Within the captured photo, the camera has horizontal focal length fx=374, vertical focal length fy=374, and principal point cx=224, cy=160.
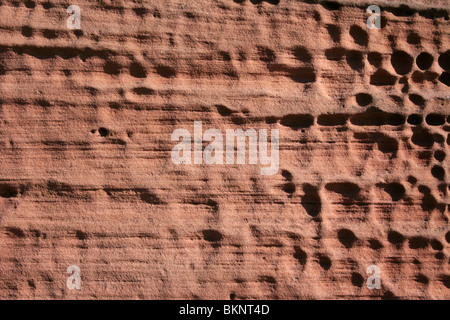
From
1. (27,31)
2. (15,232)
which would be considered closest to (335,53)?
(27,31)

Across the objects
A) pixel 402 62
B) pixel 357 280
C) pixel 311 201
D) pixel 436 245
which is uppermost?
pixel 402 62

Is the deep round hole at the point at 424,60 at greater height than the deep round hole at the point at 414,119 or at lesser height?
greater

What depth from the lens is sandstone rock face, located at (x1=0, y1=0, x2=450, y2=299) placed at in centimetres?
132

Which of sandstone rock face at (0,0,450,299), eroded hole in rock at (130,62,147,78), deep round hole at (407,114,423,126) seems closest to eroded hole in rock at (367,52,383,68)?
sandstone rock face at (0,0,450,299)

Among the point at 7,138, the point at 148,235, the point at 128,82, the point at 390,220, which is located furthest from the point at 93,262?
the point at 390,220

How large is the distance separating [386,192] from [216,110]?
2.30ft

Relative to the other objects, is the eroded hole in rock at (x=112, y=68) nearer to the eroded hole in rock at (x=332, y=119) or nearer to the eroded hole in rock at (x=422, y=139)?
the eroded hole in rock at (x=332, y=119)

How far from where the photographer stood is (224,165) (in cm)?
137

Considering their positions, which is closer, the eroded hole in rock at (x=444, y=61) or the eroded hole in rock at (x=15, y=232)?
the eroded hole in rock at (x=15, y=232)

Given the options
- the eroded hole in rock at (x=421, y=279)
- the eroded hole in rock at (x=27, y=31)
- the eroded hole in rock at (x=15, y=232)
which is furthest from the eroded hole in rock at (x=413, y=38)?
the eroded hole in rock at (x=15, y=232)

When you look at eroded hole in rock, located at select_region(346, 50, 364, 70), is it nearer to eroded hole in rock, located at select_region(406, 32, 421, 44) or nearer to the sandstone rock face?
the sandstone rock face

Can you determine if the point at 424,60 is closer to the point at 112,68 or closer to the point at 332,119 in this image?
the point at 332,119

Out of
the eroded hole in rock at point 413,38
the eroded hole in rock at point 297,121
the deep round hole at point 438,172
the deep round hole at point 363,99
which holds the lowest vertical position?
the deep round hole at point 438,172

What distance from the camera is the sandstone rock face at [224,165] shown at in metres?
1.32
